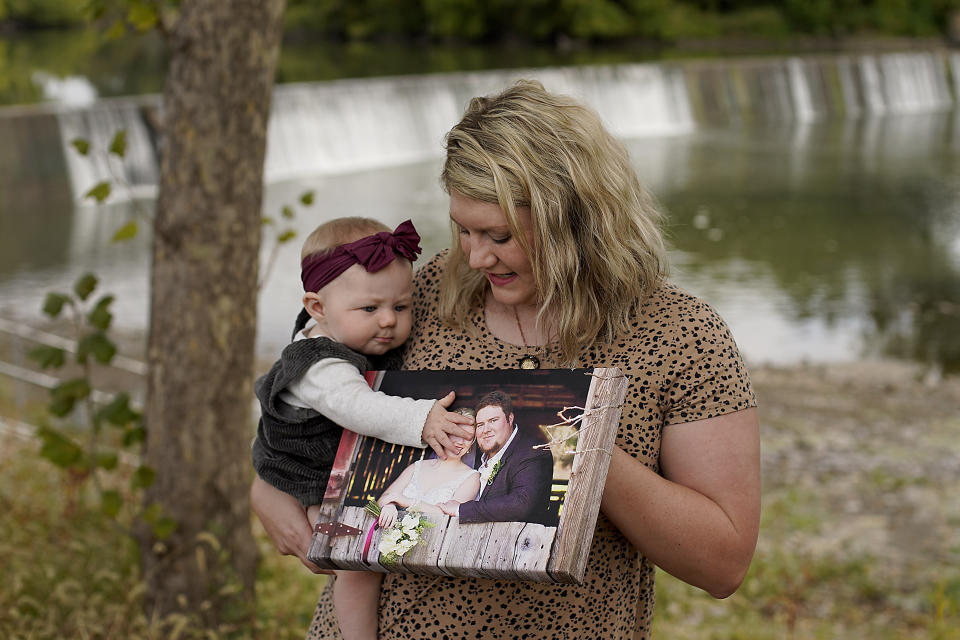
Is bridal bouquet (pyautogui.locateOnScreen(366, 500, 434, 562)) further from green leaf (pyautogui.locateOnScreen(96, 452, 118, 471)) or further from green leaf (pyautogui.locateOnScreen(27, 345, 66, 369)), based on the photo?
green leaf (pyautogui.locateOnScreen(27, 345, 66, 369))

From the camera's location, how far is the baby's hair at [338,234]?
193 centimetres

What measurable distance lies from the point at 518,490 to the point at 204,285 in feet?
6.82

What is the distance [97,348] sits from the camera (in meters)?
3.56

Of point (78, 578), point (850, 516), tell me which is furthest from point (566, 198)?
point (850, 516)

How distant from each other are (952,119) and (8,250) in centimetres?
1973

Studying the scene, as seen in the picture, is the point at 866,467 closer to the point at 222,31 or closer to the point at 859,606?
the point at 859,606

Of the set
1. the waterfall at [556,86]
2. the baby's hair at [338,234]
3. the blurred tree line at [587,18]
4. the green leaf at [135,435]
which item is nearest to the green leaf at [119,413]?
the green leaf at [135,435]

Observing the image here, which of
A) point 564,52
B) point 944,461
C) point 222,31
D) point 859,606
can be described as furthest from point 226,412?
point 564,52

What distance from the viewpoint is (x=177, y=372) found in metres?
3.40

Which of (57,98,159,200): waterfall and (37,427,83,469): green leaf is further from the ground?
(37,427,83,469): green leaf

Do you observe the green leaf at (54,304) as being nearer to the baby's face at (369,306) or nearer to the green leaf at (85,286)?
the green leaf at (85,286)

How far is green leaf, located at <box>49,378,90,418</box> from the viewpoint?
3.60 meters

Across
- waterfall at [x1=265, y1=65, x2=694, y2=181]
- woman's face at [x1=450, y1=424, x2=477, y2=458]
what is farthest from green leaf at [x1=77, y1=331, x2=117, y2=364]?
waterfall at [x1=265, y1=65, x2=694, y2=181]

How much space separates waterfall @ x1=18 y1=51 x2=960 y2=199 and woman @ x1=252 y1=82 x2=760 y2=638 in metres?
11.0
